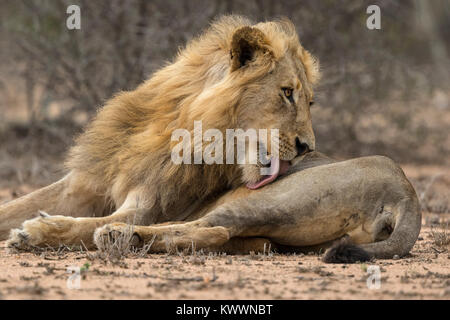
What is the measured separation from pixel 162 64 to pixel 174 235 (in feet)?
16.4

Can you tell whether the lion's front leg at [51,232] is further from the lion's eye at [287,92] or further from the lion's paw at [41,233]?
the lion's eye at [287,92]

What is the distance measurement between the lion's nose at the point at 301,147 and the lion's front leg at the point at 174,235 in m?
0.68

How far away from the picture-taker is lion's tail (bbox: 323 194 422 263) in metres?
4.34

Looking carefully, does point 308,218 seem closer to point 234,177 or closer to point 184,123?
point 234,177

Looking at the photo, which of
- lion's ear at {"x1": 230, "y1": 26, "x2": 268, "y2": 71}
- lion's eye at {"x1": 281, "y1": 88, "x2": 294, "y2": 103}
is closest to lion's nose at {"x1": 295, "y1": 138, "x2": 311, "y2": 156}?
lion's eye at {"x1": 281, "y1": 88, "x2": 294, "y2": 103}

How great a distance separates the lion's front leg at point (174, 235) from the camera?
14.8 feet

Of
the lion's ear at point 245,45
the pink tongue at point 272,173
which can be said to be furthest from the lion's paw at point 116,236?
the lion's ear at point 245,45

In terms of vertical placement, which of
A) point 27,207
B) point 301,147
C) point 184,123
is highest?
point 184,123

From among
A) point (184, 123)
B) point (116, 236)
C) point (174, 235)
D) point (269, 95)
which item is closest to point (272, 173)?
point (269, 95)

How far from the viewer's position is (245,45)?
4.85m

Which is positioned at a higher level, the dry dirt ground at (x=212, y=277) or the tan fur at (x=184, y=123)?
the tan fur at (x=184, y=123)

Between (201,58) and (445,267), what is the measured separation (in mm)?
1992
